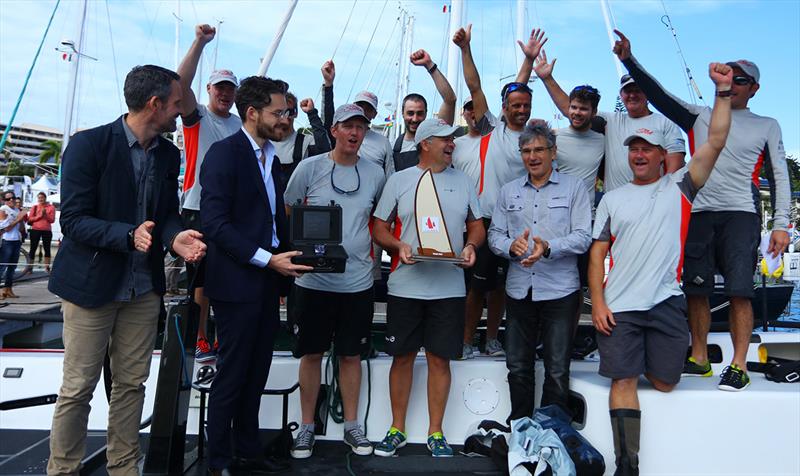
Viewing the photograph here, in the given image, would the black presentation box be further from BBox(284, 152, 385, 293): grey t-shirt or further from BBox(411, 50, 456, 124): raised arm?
BBox(411, 50, 456, 124): raised arm

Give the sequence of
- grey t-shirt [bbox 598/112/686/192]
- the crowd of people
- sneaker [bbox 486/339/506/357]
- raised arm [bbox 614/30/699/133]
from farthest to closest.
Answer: sneaker [bbox 486/339/506/357] → grey t-shirt [bbox 598/112/686/192] → raised arm [bbox 614/30/699/133] → the crowd of people

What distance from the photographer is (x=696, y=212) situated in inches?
153

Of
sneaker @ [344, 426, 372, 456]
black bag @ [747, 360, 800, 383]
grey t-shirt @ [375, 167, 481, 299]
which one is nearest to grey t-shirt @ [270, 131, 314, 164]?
grey t-shirt @ [375, 167, 481, 299]

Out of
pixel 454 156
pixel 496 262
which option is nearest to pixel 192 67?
pixel 454 156

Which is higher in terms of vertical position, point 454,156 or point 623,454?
point 454,156

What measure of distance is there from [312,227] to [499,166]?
169 cm

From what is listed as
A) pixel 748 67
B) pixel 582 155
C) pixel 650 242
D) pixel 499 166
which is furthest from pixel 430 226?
pixel 748 67

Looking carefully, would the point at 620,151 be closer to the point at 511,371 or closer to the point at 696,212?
the point at 696,212

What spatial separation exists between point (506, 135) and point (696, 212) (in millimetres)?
1342

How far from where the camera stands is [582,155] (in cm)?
408

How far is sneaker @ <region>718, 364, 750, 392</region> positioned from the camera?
131 inches

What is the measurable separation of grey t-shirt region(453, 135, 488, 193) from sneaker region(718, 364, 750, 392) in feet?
6.22

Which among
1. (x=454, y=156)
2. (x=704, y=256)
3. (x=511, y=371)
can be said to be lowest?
(x=511, y=371)

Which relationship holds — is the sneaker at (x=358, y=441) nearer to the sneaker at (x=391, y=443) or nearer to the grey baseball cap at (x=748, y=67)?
the sneaker at (x=391, y=443)
